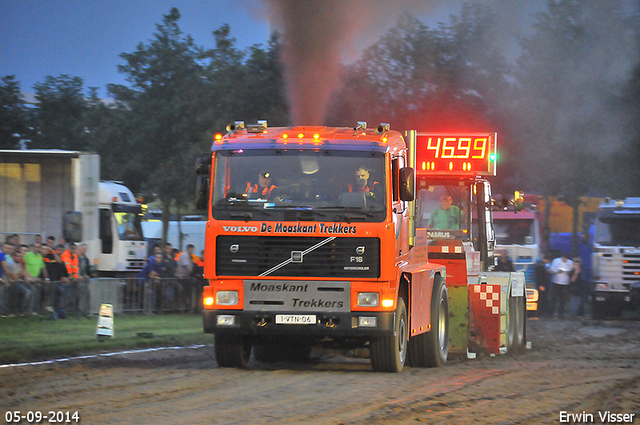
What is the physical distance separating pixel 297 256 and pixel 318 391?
195cm

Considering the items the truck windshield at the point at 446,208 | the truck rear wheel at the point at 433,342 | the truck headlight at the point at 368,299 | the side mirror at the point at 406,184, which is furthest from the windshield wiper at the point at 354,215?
the truck windshield at the point at 446,208

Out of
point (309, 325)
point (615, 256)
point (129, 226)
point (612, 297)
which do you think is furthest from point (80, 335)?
point (615, 256)

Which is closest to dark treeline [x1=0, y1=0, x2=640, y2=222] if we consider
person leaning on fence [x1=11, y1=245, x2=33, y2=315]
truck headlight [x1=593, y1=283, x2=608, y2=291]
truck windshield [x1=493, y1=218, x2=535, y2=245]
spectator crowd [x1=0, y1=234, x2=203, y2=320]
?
truck windshield [x1=493, y1=218, x2=535, y2=245]

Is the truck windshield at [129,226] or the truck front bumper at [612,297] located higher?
the truck windshield at [129,226]

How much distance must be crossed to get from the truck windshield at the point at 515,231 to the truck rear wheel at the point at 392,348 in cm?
1898

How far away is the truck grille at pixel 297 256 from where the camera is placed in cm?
1145

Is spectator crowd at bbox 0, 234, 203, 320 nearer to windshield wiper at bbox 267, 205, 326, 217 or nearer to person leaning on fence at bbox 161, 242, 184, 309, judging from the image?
person leaning on fence at bbox 161, 242, 184, 309

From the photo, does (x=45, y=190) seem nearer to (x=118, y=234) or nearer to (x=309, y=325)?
(x=118, y=234)

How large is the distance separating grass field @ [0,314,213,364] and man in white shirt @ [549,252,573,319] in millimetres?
11792

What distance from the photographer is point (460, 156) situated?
53.1ft

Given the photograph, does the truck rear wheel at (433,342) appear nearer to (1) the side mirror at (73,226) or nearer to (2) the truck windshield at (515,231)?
(1) the side mirror at (73,226)

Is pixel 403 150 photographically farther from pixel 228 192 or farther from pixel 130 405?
pixel 130 405

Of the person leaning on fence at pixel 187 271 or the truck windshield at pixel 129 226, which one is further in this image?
the truck windshield at pixel 129 226

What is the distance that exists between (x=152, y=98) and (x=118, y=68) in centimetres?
236
